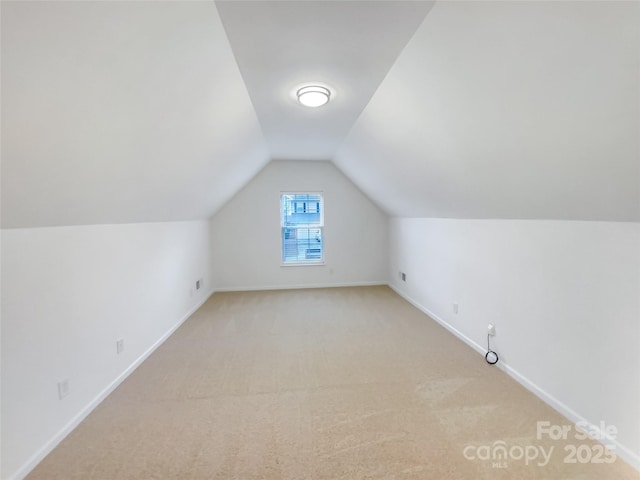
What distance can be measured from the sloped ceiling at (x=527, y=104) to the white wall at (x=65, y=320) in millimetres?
2463

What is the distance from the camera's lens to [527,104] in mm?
1348

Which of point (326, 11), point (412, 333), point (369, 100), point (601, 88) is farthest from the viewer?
point (412, 333)

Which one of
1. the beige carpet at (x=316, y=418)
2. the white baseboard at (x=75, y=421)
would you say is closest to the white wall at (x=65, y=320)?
the white baseboard at (x=75, y=421)

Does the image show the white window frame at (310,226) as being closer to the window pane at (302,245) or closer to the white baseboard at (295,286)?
the window pane at (302,245)

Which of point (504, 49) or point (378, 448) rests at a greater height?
point (504, 49)

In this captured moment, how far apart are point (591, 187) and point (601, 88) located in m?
0.62

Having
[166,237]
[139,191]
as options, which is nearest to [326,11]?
[139,191]

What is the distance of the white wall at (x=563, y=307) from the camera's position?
4.99 feet

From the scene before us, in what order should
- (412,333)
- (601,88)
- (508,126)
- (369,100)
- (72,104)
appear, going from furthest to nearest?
(412,333)
(369,100)
(508,126)
(72,104)
(601,88)

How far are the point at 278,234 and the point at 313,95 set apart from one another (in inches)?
131

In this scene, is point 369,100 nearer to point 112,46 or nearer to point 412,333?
point 112,46

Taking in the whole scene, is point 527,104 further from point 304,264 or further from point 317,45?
point 304,264

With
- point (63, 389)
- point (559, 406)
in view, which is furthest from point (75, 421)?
point (559, 406)

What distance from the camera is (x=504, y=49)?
48.6 inches
